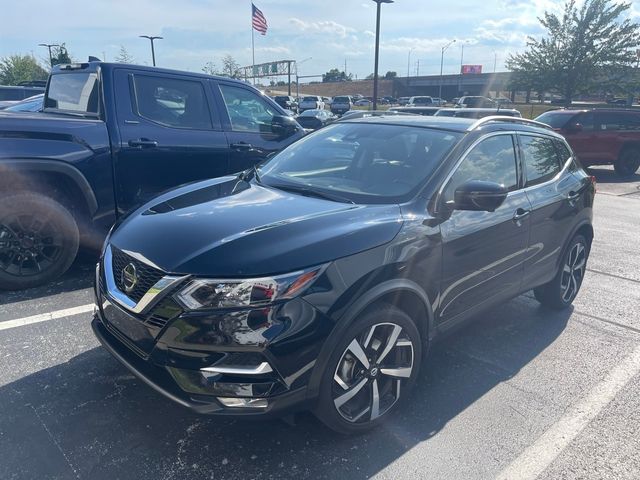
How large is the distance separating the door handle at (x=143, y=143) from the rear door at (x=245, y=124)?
0.90m

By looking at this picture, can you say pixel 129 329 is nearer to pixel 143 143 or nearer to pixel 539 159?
pixel 143 143

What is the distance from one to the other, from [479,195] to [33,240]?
12.5 ft

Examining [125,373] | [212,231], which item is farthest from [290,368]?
[125,373]

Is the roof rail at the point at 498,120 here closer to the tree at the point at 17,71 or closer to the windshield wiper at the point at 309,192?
the windshield wiper at the point at 309,192

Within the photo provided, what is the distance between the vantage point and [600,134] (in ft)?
45.4

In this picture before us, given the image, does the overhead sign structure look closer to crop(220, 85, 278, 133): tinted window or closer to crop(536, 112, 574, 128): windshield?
crop(536, 112, 574, 128): windshield

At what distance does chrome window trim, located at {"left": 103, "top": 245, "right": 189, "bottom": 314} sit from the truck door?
213 cm

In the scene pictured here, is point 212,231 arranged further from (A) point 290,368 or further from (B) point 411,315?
(B) point 411,315

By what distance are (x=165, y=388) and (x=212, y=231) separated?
78 centimetres

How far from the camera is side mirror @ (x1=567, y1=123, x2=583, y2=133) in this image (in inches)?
528

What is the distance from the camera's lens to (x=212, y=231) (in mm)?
2588

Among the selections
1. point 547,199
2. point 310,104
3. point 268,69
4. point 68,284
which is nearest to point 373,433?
point 547,199

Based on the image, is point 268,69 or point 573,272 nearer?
point 573,272

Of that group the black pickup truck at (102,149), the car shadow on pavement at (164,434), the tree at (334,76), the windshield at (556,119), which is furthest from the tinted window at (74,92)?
the tree at (334,76)
